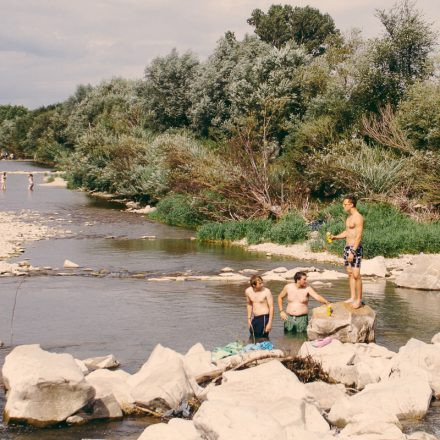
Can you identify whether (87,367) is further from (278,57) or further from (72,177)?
(72,177)

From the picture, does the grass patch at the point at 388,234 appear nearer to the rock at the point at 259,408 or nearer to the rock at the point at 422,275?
the rock at the point at 422,275

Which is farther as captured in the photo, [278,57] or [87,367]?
[278,57]

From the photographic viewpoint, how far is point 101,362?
1302cm

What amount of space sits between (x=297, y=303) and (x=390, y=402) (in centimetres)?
443

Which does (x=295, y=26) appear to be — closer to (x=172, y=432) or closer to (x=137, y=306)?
(x=137, y=306)

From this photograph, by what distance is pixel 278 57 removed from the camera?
145 feet

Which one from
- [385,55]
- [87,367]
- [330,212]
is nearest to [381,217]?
[330,212]

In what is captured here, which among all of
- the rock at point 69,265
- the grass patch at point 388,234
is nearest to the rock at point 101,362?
the rock at point 69,265

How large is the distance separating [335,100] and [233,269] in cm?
1691

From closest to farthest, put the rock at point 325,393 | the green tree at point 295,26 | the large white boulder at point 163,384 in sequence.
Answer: the large white boulder at point 163,384 < the rock at point 325,393 < the green tree at point 295,26

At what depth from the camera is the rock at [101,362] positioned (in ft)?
42.5

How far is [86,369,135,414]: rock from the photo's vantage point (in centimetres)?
1102

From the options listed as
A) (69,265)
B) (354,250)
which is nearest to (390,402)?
(354,250)

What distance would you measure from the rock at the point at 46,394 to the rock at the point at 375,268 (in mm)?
13491
